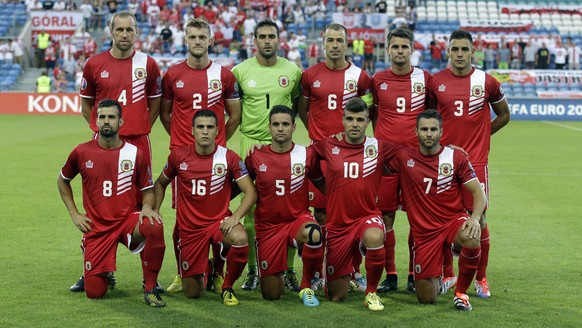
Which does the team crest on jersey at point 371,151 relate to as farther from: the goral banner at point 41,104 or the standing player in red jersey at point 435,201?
the goral banner at point 41,104

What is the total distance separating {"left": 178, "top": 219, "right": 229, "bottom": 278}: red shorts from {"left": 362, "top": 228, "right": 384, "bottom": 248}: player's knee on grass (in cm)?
109

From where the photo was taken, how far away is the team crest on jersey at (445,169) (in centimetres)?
693

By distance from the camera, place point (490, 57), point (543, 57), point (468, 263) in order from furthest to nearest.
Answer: point (543, 57) < point (490, 57) < point (468, 263)

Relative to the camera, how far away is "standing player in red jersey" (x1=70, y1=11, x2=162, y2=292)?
7.49 m

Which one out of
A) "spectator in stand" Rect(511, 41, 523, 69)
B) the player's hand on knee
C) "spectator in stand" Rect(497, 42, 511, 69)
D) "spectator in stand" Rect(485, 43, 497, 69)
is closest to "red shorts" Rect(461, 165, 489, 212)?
the player's hand on knee

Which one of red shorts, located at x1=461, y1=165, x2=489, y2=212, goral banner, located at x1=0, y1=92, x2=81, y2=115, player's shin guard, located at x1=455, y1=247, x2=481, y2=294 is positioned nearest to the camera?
player's shin guard, located at x1=455, y1=247, x2=481, y2=294

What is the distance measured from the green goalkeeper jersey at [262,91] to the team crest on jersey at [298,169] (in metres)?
0.74

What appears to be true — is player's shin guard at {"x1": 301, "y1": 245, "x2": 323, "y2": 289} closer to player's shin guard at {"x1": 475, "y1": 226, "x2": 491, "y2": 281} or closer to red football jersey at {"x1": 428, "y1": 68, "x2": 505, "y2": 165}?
player's shin guard at {"x1": 475, "y1": 226, "x2": 491, "y2": 281}

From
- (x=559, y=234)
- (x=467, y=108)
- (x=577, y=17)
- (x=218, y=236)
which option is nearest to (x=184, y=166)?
(x=218, y=236)

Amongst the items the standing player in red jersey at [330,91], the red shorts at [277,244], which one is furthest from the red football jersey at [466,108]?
the red shorts at [277,244]

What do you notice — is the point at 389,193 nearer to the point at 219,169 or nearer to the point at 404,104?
the point at 404,104

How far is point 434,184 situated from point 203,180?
5.65 ft

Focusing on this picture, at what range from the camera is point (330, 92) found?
766cm

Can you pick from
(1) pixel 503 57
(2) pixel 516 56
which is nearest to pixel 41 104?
(1) pixel 503 57
